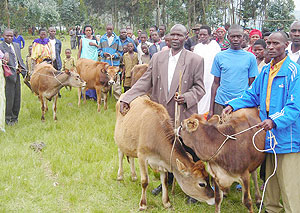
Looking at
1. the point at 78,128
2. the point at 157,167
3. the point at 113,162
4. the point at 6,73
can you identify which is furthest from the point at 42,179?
the point at 6,73

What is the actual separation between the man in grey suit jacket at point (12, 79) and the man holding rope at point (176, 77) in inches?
193

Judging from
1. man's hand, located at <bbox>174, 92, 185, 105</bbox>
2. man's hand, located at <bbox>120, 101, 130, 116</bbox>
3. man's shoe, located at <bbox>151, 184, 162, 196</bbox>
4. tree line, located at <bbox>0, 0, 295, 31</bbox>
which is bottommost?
man's shoe, located at <bbox>151, 184, 162, 196</bbox>

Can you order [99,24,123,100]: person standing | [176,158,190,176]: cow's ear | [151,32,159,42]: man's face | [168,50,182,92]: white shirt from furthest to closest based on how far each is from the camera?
[99,24,123,100]: person standing, [151,32,159,42]: man's face, [168,50,182,92]: white shirt, [176,158,190,176]: cow's ear

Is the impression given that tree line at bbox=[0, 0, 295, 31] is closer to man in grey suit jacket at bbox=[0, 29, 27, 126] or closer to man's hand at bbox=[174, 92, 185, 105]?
man in grey suit jacket at bbox=[0, 29, 27, 126]

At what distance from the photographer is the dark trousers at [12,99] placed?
8695 millimetres

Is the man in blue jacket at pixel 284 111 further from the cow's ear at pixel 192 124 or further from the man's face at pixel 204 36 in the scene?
the man's face at pixel 204 36

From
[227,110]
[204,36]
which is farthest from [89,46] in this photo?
[227,110]

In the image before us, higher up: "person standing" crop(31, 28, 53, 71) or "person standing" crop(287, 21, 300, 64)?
"person standing" crop(287, 21, 300, 64)

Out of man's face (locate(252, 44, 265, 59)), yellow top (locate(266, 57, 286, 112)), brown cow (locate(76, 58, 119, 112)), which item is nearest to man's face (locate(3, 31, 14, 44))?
brown cow (locate(76, 58, 119, 112))

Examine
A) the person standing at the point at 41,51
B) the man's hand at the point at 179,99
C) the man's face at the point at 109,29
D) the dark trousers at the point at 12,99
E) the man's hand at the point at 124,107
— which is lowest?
the dark trousers at the point at 12,99

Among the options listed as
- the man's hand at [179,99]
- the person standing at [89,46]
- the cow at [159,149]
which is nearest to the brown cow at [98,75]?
the person standing at [89,46]

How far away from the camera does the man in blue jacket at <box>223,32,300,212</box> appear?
11.7 ft

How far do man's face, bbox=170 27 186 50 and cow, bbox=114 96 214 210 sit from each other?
2.97 ft

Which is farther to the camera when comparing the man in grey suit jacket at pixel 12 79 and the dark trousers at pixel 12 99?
the dark trousers at pixel 12 99
